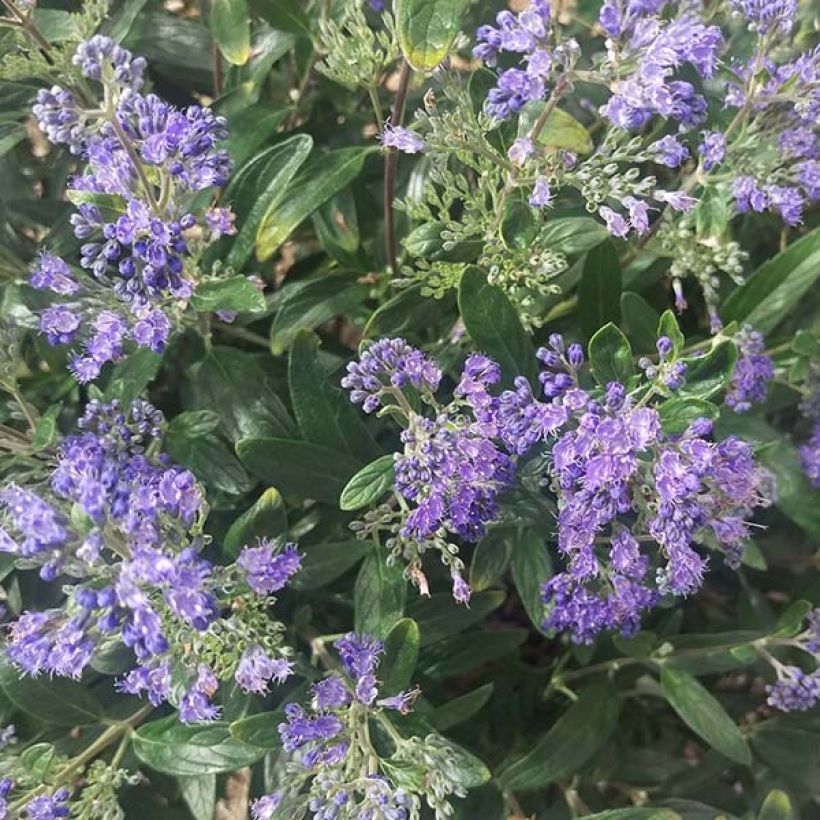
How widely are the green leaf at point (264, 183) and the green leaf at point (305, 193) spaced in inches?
0.4

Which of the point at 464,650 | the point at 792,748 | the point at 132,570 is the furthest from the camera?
the point at 792,748

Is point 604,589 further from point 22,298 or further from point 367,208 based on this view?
point 22,298

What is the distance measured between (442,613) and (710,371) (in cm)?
52

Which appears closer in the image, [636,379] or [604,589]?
[636,379]

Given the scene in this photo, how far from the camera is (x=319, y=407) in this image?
1.16 m

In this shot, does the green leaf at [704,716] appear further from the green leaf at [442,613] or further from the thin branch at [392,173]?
the thin branch at [392,173]

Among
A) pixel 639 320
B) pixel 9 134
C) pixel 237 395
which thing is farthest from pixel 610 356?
pixel 9 134

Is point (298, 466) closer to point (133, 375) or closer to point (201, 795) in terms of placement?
point (133, 375)

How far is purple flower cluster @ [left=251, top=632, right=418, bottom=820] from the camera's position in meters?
0.98

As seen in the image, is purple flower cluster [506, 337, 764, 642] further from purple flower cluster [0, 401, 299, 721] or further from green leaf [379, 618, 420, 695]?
purple flower cluster [0, 401, 299, 721]

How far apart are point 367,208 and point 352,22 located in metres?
0.43

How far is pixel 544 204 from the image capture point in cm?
101

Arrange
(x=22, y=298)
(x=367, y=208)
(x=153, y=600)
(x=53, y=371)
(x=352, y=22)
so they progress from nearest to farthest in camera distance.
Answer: (x=153, y=600), (x=352, y=22), (x=22, y=298), (x=53, y=371), (x=367, y=208)

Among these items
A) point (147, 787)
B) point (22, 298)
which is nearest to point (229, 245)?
point (22, 298)
